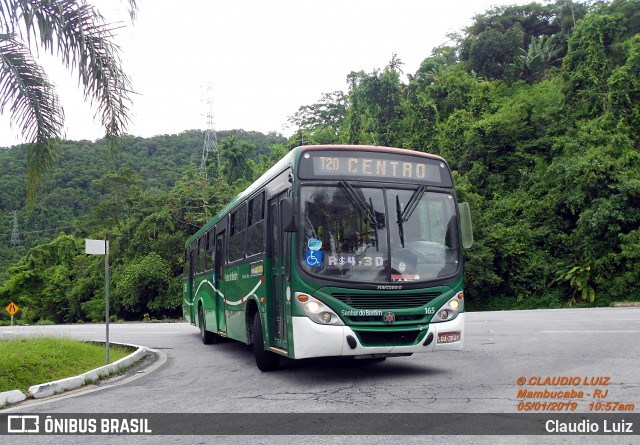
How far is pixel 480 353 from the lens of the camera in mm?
11695

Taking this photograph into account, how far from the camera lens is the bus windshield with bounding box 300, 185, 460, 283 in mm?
8922

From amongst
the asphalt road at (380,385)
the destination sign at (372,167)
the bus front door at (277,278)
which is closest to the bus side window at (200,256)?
the asphalt road at (380,385)

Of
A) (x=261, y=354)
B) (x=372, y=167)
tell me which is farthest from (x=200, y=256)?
(x=372, y=167)

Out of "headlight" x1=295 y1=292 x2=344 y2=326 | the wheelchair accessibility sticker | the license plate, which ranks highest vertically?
the wheelchair accessibility sticker

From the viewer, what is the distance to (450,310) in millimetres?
9367

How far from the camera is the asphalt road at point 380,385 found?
691cm

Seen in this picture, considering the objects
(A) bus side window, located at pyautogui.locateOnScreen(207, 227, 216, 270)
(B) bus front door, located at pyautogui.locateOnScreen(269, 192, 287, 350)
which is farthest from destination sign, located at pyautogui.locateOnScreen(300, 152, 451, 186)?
(A) bus side window, located at pyautogui.locateOnScreen(207, 227, 216, 270)

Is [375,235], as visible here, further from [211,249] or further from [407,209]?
[211,249]

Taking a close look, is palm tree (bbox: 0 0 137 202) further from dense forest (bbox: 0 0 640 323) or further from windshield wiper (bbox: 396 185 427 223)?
dense forest (bbox: 0 0 640 323)

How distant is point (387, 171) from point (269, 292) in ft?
8.67

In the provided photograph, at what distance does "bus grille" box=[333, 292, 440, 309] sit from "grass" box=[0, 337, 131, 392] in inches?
195

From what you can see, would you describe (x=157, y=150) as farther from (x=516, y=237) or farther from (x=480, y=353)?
(x=480, y=353)

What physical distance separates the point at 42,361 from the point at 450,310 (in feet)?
22.3

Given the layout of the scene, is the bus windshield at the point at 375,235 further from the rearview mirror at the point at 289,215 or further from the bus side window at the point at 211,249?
the bus side window at the point at 211,249
